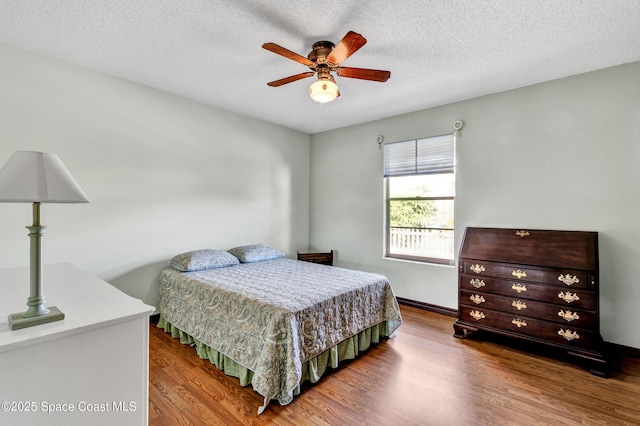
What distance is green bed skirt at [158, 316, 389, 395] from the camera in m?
2.19

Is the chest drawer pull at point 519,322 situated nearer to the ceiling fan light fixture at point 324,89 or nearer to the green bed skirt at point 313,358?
the green bed skirt at point 313,358

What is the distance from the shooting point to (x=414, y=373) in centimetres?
237

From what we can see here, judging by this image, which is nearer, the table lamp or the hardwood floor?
the table lamp

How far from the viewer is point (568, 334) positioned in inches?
97.1

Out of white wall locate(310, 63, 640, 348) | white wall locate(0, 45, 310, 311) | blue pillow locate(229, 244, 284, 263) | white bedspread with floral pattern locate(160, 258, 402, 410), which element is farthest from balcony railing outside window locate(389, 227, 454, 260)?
white wall locate(0, 45, 310, 311)

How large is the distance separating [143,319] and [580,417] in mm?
2627

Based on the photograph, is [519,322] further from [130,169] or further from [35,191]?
[130,169]

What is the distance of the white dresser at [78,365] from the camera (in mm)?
877

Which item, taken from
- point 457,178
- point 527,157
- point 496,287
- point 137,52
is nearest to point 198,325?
point 137,52

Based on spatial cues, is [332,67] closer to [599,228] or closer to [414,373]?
[414,373]

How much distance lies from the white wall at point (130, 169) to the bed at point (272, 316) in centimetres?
48

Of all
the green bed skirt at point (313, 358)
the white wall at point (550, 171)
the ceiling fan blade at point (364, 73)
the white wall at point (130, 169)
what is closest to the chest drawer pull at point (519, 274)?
the white wall at point (550, 171)

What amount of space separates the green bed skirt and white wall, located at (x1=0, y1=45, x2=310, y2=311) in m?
0.86

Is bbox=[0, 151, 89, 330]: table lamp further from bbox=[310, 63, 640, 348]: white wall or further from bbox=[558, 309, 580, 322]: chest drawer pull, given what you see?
bbox=[310, 63, 640, 348]: white wall
